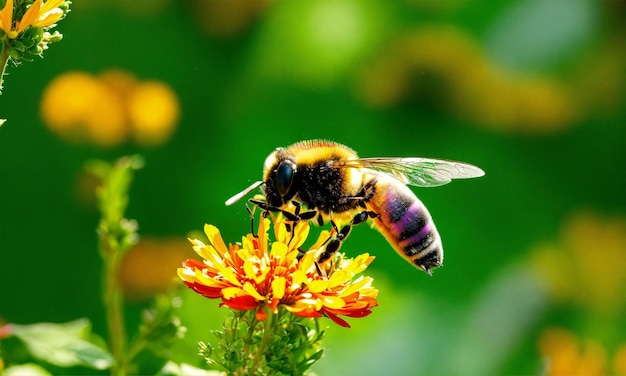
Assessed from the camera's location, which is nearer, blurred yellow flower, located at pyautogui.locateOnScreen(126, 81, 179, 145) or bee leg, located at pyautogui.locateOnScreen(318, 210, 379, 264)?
bee leg, located at pyautogui.locateOnScreen(318, 210, 379, 264)

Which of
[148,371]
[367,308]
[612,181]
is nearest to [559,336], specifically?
[612,181]

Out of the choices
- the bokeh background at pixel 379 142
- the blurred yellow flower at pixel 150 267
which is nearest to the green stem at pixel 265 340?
the bokeh background at pixel 379 142

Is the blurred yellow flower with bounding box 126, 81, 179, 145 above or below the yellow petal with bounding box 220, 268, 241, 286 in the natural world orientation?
above

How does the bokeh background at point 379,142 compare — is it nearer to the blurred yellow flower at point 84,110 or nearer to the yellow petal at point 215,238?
the blurred yellow flower at point 84,110

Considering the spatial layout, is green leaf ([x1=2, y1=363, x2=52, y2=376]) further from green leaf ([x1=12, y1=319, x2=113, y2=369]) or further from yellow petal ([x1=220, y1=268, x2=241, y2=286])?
yellow petal ([x1=220, y1=268, x2=241, y2=286])

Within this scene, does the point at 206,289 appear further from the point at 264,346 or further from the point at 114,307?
the point at 114,307

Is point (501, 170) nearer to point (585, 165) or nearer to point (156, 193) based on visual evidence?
point (585, 165)

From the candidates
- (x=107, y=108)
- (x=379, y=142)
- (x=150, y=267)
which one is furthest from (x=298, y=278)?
(x=379, y=142)

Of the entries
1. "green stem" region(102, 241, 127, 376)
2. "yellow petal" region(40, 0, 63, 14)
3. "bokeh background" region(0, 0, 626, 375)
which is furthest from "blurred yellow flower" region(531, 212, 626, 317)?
"yellow petal" region(40, 0, 63, 14)
